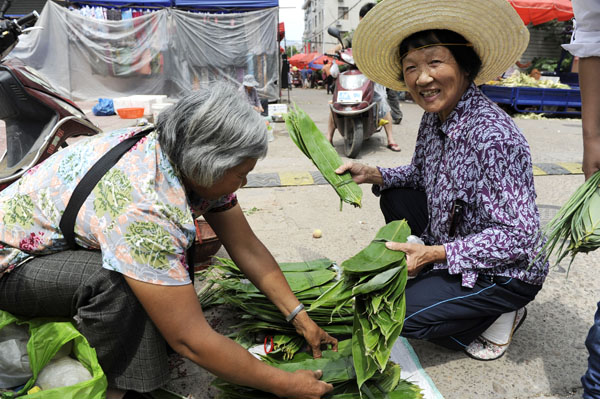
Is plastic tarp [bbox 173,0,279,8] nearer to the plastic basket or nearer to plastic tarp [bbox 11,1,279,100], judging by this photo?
plastic tarp [bbox 11,1,279,100]

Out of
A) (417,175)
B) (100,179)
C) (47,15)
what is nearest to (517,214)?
(417,175)

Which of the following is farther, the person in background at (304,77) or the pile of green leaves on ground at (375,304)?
the person in background at (304,77)

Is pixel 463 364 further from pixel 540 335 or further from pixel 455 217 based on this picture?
pixel 455 217

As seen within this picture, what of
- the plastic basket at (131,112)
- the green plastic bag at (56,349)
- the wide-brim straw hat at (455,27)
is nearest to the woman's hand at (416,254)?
the wide-brim straw hat at (455,27)

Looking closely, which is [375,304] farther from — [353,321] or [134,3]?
[134,3]

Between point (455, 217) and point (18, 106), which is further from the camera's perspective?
point (18, 106)

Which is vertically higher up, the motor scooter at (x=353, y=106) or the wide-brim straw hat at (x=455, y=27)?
the wide-brim straw hat at (x=455, y=27)

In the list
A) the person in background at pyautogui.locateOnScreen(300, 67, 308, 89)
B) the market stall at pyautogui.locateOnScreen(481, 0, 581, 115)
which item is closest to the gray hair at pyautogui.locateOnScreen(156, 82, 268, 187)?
the market stall at pyautogui.locateOnScreen(481, 0, 581, 115)

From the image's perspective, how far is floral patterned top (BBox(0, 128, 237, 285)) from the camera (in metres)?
1.31

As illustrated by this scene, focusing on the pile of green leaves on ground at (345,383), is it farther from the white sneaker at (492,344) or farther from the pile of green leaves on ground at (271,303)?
the white sneaker at (492,344)

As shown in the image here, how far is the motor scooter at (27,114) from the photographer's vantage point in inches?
108

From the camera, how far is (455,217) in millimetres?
1856

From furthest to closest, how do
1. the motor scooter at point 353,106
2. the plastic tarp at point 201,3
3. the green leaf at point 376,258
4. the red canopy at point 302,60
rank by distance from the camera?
1. the red canopy at point 302,60
2. the plastic tarp at point 201,3
3. the motor scooter at point 353,106
4. the green leaf at point 376,258

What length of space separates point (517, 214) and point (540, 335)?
832mm
